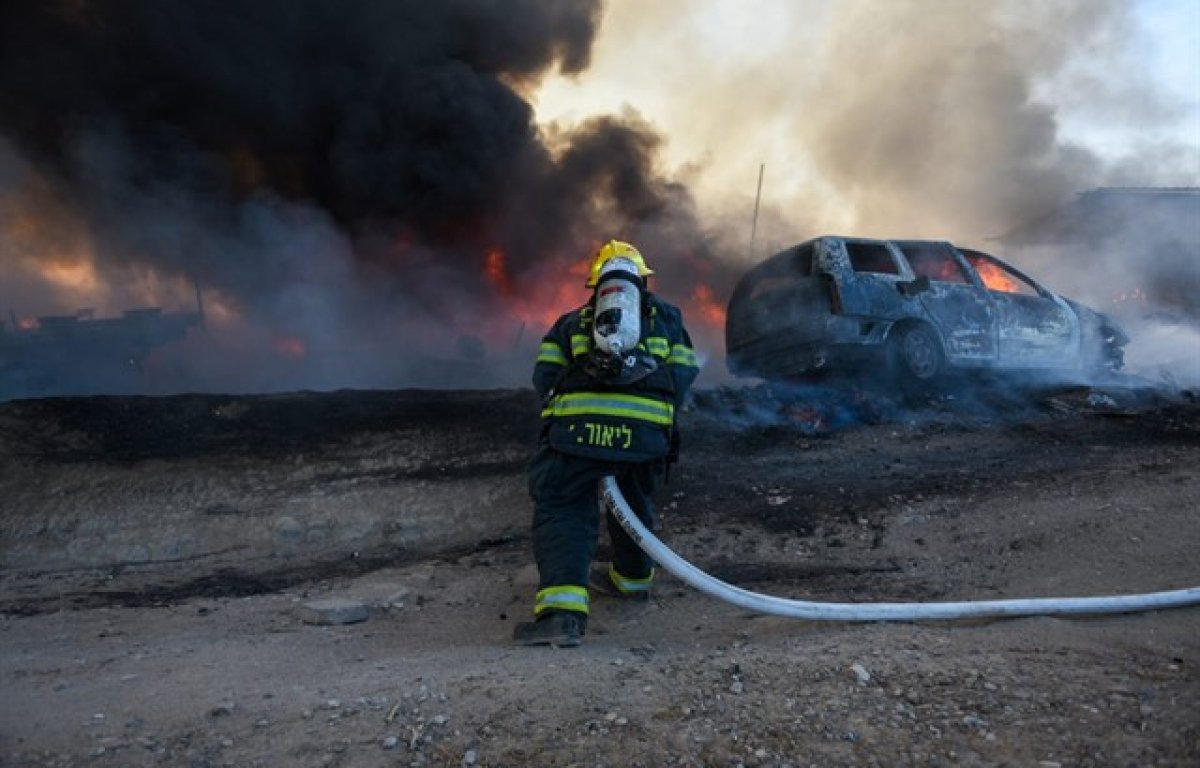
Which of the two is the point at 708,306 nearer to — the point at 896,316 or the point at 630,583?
the point at 896,316

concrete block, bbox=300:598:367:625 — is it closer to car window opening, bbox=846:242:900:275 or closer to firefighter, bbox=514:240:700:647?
firefighter, bbox=514:240:700:647

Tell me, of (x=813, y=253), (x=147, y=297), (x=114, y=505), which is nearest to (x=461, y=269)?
(x=147, y=297)

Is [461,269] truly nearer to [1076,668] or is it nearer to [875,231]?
[875,231]

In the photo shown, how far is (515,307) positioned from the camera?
15023mm

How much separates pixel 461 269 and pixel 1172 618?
1272 centimetres

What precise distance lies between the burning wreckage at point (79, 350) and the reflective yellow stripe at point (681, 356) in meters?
8.83

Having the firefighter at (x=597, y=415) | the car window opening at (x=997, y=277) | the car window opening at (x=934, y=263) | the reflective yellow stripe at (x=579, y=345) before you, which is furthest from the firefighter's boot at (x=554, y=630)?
Answer: the car window opening at (x=997, y=277)

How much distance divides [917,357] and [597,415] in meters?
5.27

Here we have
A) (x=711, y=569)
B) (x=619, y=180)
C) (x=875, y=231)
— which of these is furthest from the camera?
(x=875, y=231)

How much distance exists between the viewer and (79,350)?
414 inches

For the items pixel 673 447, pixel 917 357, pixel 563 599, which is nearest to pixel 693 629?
pixel 563 599

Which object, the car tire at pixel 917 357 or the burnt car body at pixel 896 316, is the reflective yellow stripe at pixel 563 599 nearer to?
the burnt car body at pixel 896 316

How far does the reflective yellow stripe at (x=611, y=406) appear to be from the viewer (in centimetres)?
359

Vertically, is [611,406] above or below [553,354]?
below
